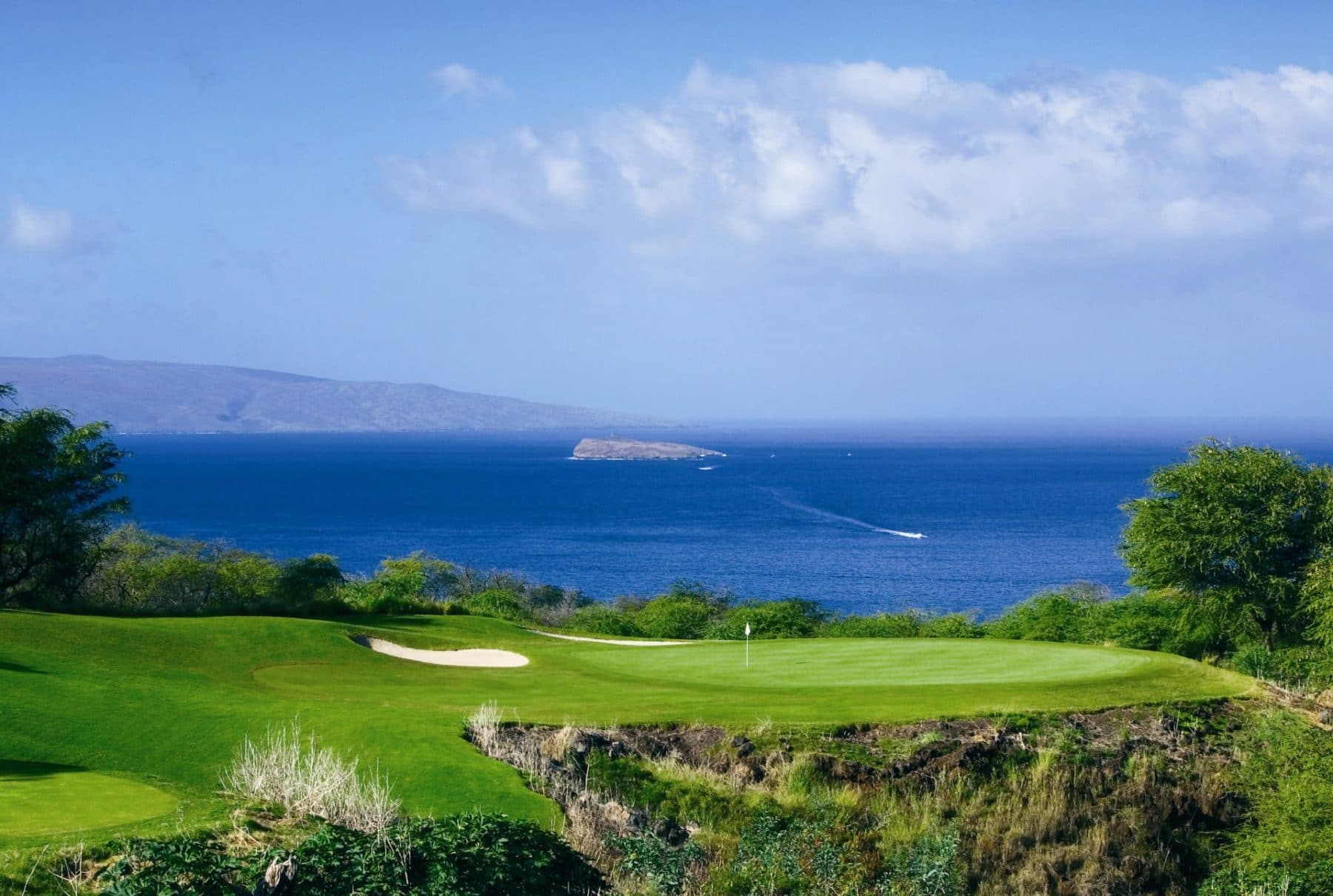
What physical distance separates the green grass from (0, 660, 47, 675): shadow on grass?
0.06 meters

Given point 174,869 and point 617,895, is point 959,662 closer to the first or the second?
point 617,895

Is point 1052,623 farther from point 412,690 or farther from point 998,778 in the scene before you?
point 412,690

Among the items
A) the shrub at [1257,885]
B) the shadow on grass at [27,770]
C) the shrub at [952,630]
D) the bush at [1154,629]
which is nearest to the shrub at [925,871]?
the shrub at [1257,885]

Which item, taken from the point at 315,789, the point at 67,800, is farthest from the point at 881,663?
the point at 67,800

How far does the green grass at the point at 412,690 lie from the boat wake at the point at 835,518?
82.7 m

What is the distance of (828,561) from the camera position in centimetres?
8981

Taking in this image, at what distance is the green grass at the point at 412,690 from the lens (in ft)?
42.9

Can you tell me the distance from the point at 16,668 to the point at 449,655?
9962 millimetres

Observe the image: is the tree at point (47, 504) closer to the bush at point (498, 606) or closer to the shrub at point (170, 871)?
the bush at point (498, 606)

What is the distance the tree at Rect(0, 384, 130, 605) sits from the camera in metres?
32.4

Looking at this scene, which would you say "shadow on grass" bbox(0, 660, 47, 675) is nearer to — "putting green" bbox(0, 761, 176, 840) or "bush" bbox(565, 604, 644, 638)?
"putting green" bbox(0, 761, 176, 840)

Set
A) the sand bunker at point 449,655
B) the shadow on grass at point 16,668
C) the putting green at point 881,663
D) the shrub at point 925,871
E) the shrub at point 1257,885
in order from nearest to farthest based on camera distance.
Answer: the shrub at point 925,871, the shrub at point 1257,885, the shadow on grass at point 16,668, the putting green at point 881,663, the sand bunker at point 449,655

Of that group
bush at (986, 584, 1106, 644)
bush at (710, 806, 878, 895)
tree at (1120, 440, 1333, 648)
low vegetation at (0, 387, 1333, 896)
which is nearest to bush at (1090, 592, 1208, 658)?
bush at (986, 584, 1106, 644)

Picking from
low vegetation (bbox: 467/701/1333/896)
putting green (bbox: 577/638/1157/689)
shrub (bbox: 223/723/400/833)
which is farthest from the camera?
putting green (bbox: 577/638/1157/689)
